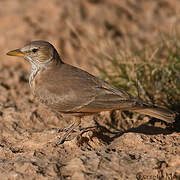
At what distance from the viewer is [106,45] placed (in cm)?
705

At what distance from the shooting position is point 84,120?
5.30 m

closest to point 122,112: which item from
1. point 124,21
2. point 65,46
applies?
point 65,46

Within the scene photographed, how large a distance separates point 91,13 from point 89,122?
437cm

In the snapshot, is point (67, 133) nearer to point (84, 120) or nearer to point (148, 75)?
point (84, 120)

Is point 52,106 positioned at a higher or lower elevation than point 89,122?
higher

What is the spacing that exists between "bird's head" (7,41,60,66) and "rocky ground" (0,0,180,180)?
35.8 inches

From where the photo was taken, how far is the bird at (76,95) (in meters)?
4.36

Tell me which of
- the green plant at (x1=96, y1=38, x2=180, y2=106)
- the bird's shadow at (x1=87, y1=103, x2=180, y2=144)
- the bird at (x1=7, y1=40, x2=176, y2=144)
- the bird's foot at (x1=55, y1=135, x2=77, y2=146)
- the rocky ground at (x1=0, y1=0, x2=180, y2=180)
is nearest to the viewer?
the rocky ground at (x1=0, y1=0, x2=180, y2=180)

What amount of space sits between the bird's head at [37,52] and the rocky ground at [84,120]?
91cm

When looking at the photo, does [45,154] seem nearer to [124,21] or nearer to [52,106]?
[52,106]

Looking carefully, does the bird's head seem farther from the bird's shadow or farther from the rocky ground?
the bird's shadow

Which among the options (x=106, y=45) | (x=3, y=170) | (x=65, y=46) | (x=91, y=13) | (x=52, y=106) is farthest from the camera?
(x=91, y=13)

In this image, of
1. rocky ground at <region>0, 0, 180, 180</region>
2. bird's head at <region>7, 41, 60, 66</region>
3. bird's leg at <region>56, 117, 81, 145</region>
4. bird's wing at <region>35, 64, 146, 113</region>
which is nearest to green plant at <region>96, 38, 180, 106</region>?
rocky ground at <region>0, 0, 180, 180</region>

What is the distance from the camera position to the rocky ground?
12.1 ft
